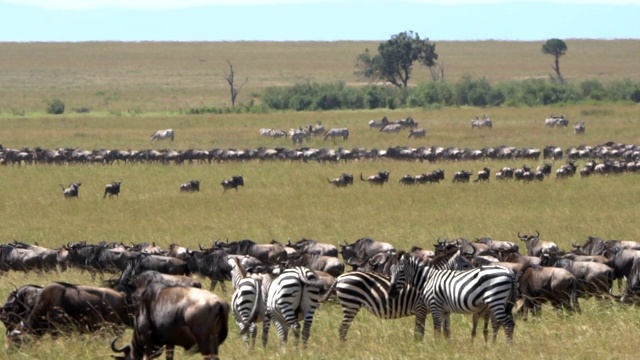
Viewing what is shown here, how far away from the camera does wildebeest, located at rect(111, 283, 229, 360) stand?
1155cm

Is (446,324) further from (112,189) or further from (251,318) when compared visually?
(112,189)

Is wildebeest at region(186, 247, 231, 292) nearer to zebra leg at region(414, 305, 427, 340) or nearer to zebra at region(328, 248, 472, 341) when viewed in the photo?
zebra at region(328, 248, 472, 341)

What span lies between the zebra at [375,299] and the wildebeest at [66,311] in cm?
Result: 280

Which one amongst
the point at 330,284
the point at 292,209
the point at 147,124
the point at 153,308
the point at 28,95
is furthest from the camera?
the point at 28,95

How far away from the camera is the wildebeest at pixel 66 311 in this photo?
13.6 meters

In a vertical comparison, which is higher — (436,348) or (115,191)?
(436,348)

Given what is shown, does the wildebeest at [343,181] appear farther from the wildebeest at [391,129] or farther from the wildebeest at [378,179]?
the wildebeest at [391,129]

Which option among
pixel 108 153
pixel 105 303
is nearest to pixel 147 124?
pixel 108 153

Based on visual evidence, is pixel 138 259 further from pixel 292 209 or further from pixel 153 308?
pixel 292 209

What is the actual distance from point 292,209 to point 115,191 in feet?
22.3

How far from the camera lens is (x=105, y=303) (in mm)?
13805

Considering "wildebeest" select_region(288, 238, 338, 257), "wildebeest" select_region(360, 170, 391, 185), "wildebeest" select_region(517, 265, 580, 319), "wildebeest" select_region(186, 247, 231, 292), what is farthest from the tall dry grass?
"wildebeest" select_region(517, 265, 580, 319)

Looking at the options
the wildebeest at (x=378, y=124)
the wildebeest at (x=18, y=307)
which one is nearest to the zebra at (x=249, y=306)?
the wildebeest at (x=18, y=307)

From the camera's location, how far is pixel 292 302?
44.6ft
